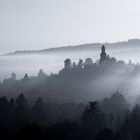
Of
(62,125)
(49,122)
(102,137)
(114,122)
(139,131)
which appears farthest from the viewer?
(49,122)

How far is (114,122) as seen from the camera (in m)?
179

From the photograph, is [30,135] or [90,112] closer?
[30,135]

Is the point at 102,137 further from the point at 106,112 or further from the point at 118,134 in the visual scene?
the point at 106,112

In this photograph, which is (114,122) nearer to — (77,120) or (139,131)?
(77,120)

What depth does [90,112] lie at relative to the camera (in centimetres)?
17400

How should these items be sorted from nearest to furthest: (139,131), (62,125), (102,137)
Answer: (102,137) → (139,131) → (62,125)

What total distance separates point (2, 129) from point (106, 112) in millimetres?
45036

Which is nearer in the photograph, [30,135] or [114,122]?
[30,135]

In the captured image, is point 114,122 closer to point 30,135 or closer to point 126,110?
point 126,110

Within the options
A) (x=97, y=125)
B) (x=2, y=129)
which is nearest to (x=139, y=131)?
(x=97, y=125)

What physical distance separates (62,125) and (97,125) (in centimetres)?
1276

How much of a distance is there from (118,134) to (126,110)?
168 feet

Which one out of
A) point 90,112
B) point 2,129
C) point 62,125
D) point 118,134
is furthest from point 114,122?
point 2,129

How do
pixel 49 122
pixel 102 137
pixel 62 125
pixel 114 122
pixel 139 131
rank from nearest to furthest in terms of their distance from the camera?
pixel 102 137 → pixel 139 131 → pixel 62 125 → pixel 114 122 → pixel 49 122
